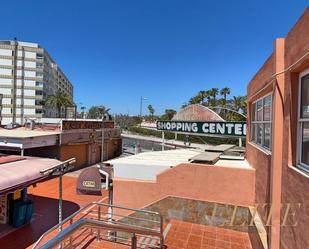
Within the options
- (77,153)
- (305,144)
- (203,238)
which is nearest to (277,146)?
(305,144)

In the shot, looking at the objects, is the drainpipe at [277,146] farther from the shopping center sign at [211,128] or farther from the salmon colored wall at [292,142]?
the shopping center sign at [211,128]

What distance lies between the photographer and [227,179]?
28.6 feet

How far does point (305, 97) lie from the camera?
3.98m

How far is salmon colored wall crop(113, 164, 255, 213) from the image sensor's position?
8508mm

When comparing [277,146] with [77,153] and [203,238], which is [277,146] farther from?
[77,153]

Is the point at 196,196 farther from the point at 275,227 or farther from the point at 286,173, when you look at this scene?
the point at 286,173

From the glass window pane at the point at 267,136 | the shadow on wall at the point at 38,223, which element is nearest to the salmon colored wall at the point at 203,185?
the glass window pane at the point at 267,136

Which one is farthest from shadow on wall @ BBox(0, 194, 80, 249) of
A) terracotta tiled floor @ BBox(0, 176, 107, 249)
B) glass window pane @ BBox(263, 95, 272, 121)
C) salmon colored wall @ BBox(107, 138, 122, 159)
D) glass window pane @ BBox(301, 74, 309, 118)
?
salmon colored wall @ BBox(107, 138, 122, 159)

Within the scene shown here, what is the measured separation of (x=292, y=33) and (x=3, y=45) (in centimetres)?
7282

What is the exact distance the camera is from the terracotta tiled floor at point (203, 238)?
24.9 ft

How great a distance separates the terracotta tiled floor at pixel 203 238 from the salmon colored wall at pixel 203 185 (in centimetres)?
110

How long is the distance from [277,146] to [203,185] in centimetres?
456

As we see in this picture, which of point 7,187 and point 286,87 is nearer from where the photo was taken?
point 286,87

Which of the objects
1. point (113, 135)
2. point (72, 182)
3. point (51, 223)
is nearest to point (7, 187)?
point (51, 223)
